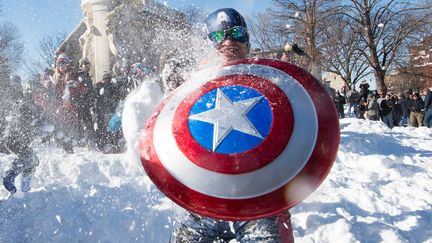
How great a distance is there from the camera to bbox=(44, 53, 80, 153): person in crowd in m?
6.48

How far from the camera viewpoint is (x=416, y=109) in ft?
42.4

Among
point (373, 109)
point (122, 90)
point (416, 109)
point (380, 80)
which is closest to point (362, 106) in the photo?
point (373, 109)

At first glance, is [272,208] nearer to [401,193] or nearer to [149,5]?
[401,193]

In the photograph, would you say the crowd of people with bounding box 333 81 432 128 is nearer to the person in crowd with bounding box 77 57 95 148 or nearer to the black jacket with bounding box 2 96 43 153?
the person in crowd with bounding box 77 57 95 148

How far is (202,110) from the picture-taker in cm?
148

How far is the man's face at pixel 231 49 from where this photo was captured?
2.24 meters

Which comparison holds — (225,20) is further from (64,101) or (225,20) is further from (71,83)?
(64,101)

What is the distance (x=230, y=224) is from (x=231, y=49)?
980 mm

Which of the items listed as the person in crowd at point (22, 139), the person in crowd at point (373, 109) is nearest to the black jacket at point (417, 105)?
Answer: the person in crowd at point (373, 109)

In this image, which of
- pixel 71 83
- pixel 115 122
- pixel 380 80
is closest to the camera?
pixel 115 122

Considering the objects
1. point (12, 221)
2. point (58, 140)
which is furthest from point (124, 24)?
point (12, 221)

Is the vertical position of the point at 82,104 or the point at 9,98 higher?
the point at 9,98

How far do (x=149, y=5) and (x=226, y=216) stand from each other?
14.8 metres

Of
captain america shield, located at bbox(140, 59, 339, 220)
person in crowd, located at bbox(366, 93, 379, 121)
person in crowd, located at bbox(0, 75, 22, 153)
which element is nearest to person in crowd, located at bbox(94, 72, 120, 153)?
person in crowd, located at bbox(0, 75, 22, 153)
